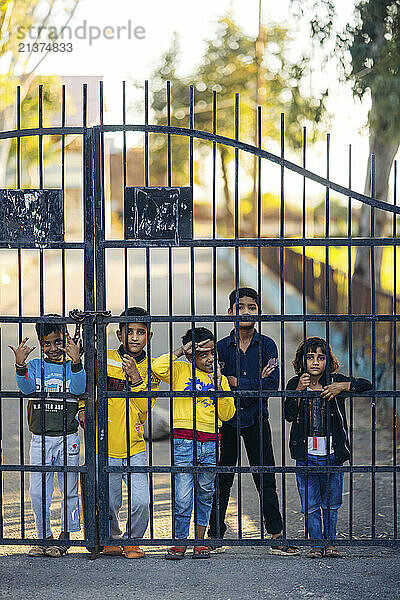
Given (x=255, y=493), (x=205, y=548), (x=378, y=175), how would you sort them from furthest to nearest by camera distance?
1. (x=378, y=175)
2. (x=255, y=493)
3. (x=205, y=548)

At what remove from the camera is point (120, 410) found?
542cm

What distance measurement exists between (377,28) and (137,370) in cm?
837

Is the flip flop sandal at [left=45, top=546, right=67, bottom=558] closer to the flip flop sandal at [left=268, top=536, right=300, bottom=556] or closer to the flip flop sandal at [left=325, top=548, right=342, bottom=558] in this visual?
the flip flop sandal at [left=268, top=536, right=300, bottom=556]

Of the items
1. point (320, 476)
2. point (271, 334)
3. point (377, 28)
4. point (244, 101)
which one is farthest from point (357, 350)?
point (244, 101)

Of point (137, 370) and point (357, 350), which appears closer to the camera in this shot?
point (137, 370)

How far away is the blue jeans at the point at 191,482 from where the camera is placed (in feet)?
17.7

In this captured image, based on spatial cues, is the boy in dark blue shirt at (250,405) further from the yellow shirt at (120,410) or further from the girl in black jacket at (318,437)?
the yellow shirt at (120,410)

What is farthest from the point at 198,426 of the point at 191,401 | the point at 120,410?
the point at 120,410

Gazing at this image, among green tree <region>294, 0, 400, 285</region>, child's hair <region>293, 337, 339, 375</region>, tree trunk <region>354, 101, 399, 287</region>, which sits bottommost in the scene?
child's hair <region>293, 337, 339, 375</region>

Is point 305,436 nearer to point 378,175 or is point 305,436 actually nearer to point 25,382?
point 25,382

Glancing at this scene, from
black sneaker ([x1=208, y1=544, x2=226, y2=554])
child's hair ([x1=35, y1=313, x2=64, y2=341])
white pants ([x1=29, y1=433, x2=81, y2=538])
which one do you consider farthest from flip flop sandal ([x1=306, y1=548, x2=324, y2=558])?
A: child's hair ([x1=35, y1=313, x2=64, y2=341])

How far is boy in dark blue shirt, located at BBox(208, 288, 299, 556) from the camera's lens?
5453mm

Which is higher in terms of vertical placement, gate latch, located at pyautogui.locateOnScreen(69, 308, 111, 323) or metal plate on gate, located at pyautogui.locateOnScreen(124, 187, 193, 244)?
metal plate on gate, located at pyautogui.locateOnScreen(124, 187, 193, 244)

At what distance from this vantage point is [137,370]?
528 cm
